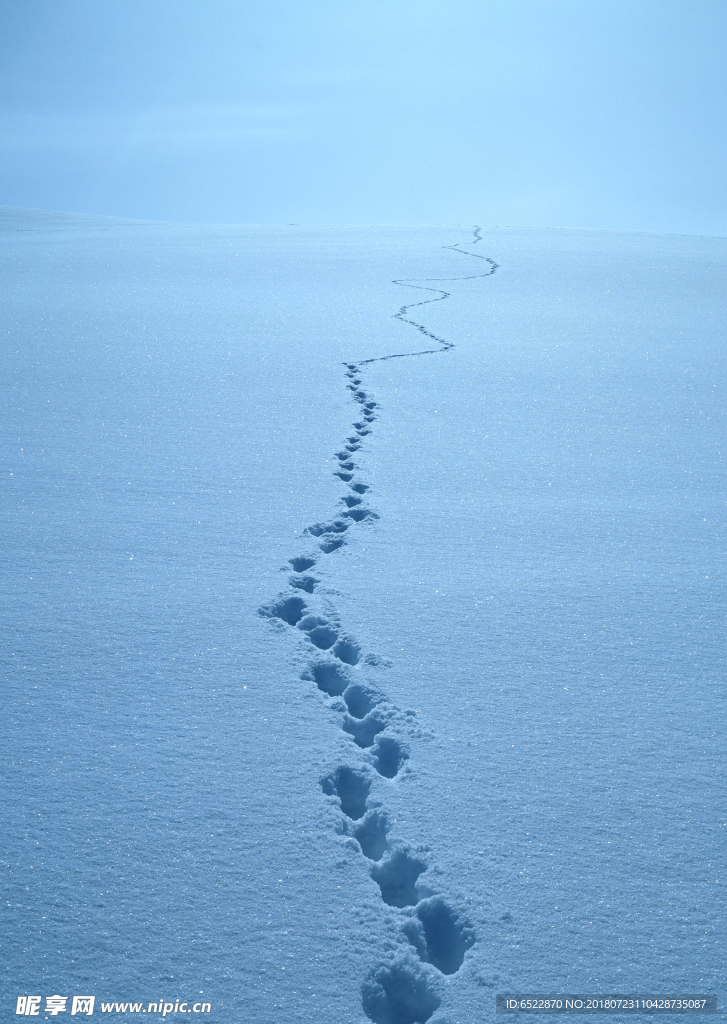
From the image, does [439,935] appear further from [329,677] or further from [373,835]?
[329,677]

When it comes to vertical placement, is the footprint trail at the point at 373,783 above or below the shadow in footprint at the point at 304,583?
below

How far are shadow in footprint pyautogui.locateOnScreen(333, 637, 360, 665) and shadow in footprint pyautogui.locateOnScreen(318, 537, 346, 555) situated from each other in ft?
1.36

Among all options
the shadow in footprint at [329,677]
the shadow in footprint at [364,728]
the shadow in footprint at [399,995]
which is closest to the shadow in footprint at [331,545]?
the shadow in footprint at [329,677]

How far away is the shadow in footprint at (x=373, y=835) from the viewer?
1297 mm

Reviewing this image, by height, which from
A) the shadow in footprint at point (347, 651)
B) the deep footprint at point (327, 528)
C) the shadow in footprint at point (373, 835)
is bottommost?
the shadow in footprint at point (373, 835)

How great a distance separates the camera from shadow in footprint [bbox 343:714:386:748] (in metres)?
1.51

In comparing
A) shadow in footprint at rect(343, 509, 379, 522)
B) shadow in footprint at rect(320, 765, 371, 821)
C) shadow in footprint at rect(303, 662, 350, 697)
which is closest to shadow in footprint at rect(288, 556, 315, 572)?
shadow in footprint at rect(343, 509, 379, 522)

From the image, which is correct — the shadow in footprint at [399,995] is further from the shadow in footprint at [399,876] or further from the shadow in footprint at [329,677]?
the shadow in footprint at [329,677]

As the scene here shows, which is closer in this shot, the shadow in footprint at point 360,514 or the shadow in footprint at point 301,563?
the shadow in footprint at point 301,563

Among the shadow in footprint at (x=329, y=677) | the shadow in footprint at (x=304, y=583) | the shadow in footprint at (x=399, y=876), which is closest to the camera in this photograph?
the shadow in footprint at (x=399, y=876)

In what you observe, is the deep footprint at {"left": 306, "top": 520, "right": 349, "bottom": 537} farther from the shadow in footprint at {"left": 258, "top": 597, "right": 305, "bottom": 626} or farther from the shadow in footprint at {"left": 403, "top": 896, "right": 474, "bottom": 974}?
the shadow in footprint at {"left": 403, "top": 896, "right": 474, "bottom": 974}

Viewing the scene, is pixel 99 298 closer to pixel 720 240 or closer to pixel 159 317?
pixel 159 317

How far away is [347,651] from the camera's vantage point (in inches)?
68.5

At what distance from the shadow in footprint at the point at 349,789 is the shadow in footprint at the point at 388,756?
0.05 metres
